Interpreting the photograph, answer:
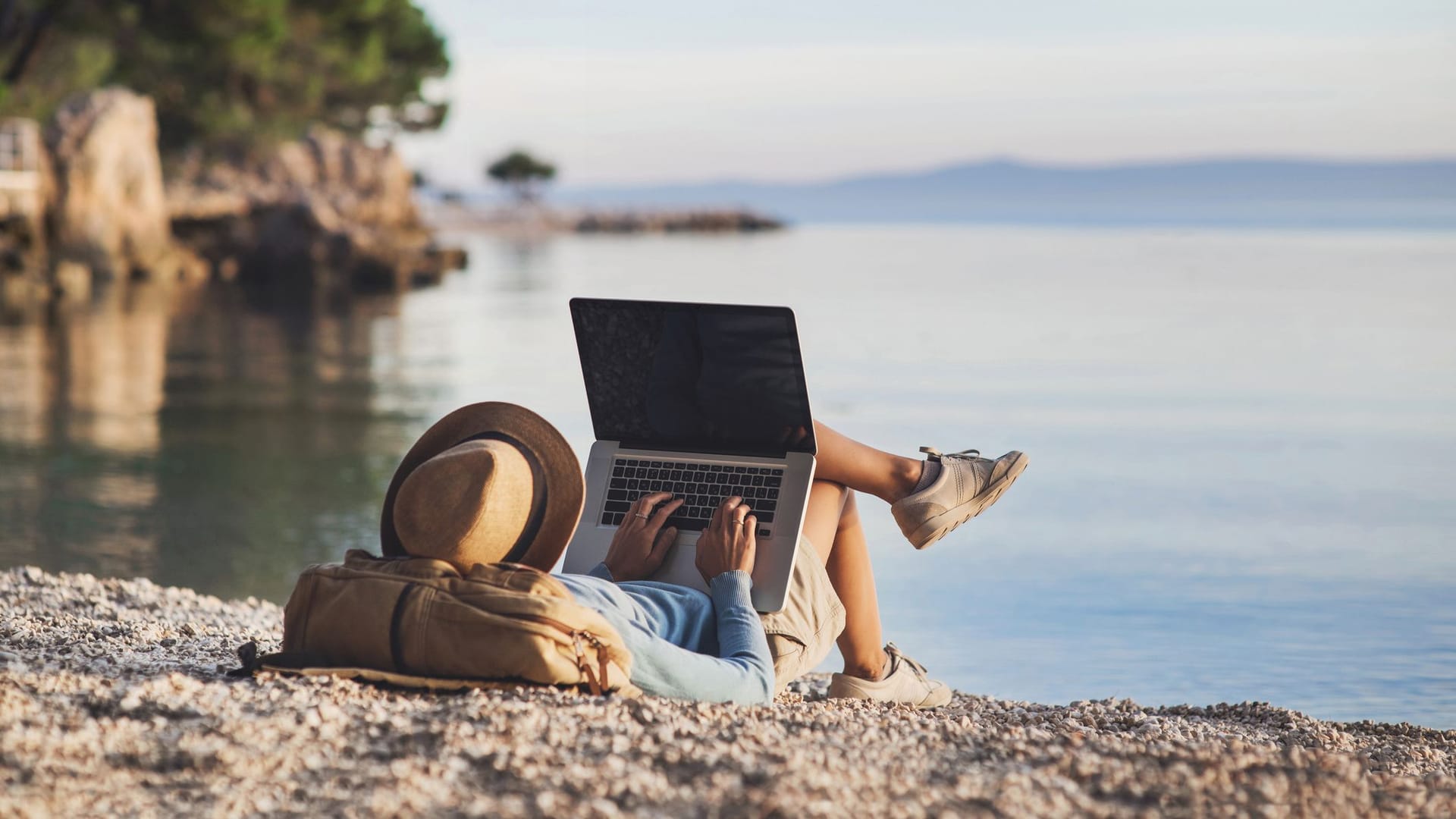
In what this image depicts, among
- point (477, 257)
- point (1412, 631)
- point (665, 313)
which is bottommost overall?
point (1412, 631)

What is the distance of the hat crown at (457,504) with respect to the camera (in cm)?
327

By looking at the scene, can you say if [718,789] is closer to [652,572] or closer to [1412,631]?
[652,572]

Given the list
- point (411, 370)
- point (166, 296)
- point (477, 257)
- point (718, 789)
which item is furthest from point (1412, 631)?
point (477, 257)

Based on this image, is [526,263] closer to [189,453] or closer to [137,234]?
[137,234]

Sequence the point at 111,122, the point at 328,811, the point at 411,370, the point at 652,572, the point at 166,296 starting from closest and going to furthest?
the point at 328,811, the point at 652,572, the point at 411,370, the point at 166,296, the point at 111,122

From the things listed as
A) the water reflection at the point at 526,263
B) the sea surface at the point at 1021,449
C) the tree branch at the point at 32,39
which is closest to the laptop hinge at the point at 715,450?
the sea surface at the point at 1021,449

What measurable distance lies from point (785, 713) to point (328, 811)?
1154 millimetres

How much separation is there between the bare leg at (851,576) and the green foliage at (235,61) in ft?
75.4

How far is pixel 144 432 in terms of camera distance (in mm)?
10406

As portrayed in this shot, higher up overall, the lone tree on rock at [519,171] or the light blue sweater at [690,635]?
the lone tree on rock at [519,171]

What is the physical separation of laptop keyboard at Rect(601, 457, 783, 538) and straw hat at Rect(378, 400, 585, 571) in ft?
1.52

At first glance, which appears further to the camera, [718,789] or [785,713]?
[785,713]

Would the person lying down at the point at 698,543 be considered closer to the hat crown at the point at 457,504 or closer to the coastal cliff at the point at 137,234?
the hat crown at the point at 457,504

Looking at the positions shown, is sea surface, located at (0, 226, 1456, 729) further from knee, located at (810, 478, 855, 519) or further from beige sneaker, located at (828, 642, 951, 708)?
knee, located at (810, 478, 855, 519)
